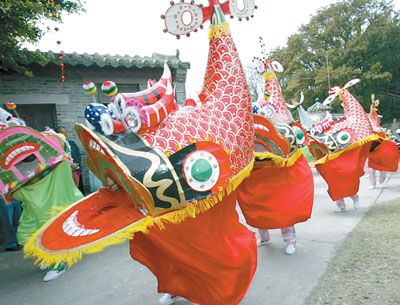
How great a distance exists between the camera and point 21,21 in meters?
3.31

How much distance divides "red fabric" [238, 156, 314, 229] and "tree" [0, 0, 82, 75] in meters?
2.53

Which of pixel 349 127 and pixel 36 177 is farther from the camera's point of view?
pixel 349 127

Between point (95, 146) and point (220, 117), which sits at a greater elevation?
point (220, 117)

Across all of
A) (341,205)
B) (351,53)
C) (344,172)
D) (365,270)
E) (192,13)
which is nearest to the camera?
(192,13)

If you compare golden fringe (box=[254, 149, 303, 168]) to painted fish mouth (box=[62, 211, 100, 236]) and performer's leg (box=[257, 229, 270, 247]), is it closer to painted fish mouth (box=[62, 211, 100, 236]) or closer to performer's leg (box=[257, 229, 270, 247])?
performer's leg (box=[257, 229, 270, 247])

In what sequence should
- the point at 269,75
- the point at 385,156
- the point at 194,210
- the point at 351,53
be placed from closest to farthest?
the point at 194,210, the point at 269,75, the point at 385,156, the point at 351,53

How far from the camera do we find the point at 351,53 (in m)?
18.3

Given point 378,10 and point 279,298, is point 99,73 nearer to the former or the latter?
point 279,298

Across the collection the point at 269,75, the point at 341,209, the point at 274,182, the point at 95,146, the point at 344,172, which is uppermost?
the point at 269,75

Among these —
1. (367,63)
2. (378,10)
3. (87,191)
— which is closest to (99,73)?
(87,191)

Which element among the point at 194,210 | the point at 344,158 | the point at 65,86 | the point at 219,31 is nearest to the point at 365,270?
the point at 344,158

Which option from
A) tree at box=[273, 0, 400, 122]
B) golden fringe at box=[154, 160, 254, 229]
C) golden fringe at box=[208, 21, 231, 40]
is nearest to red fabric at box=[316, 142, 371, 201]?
golden fringe at box=[208, 21, 231, 40]

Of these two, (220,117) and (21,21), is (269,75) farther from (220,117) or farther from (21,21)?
(21,21)

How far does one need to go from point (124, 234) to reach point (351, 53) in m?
19.4
